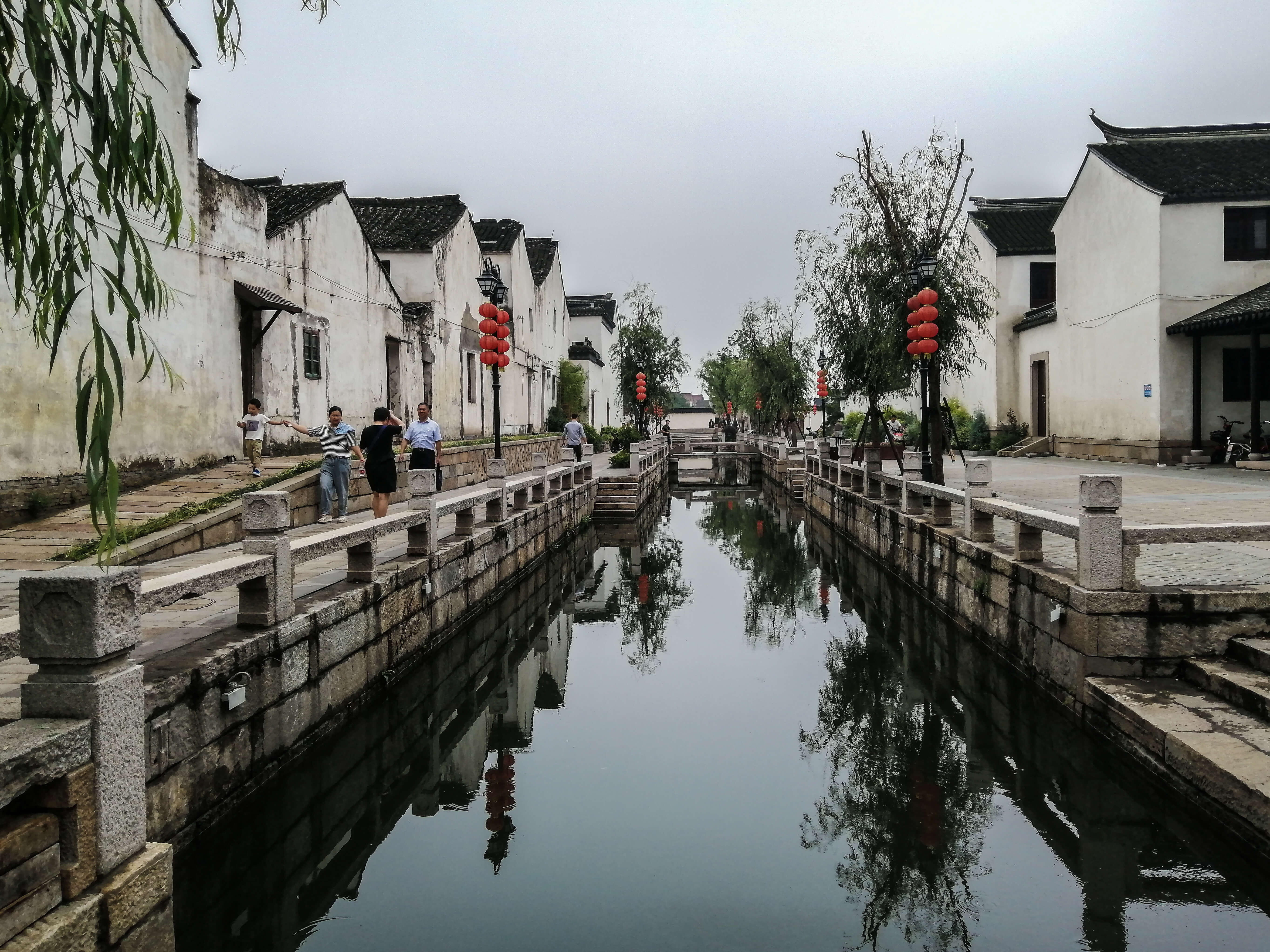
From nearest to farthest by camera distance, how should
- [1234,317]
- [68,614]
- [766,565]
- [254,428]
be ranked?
1. [68,614]
2. [254,428]
3. [766,565]
4. [1234,317]

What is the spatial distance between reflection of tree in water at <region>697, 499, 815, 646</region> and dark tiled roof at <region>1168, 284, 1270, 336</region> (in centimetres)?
838

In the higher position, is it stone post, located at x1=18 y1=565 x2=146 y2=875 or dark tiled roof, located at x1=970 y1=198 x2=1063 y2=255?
dark tiled roof, located at x1=970 y1=198 x2=1063 y2=255

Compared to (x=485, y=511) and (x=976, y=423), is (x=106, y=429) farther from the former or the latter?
(x=976, y=423)

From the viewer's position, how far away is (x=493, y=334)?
47.3 ft

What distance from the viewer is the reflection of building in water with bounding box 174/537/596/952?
14.4 ft

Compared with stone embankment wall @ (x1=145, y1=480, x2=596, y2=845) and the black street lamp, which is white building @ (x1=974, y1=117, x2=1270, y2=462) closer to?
the black street lamp

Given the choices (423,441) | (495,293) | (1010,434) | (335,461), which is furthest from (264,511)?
(1010,434)

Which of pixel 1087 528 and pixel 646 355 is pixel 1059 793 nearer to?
pixel 1087 528

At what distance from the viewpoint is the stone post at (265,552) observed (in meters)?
5.40

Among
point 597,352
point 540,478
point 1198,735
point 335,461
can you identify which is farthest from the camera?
point 597,352

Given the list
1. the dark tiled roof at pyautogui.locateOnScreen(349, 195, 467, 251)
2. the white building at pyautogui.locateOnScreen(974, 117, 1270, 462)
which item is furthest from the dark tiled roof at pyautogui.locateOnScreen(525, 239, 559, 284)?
the white building at pyautogui.locateOnScreen(974, 117, 1270, 462)

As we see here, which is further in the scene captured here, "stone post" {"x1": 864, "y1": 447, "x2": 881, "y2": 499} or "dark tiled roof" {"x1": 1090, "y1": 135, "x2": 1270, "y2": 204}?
"dark tiled roof" {"x1": 1090, "y1": 135, "x2": 1270, "y2": 204}

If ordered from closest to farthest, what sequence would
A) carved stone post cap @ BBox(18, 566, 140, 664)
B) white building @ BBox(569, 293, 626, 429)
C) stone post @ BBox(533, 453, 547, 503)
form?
carved stone post cap @ BBox(18, 566, 140, 664)
stone post @ BBox(533, 453, 547, 503)
white building @ BBox(569, 293, 626, 429)

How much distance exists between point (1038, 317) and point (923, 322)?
14.9 meters
